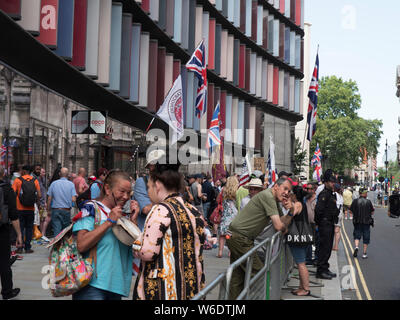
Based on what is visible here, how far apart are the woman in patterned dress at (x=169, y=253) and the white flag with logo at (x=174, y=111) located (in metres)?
6.59

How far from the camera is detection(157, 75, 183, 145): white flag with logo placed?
10695mm

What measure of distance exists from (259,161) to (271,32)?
16.9 metres

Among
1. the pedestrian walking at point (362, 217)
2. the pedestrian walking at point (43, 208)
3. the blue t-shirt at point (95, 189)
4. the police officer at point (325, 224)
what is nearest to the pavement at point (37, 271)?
the pedestrian walking at point (43, 208)

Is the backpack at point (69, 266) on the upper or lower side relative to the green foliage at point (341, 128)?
lower

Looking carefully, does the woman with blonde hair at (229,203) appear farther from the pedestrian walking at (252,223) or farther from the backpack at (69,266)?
the backpack at (69,266)

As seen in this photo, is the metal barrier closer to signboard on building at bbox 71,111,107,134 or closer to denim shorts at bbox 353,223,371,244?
denim shorts at bbox 353,223,371,244

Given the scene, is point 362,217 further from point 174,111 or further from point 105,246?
point 105,246

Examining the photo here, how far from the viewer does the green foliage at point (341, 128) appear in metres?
87.5

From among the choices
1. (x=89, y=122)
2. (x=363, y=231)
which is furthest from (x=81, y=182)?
(x=363, y=231)

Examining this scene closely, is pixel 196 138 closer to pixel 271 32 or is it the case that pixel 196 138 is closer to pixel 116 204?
pixel 271 32

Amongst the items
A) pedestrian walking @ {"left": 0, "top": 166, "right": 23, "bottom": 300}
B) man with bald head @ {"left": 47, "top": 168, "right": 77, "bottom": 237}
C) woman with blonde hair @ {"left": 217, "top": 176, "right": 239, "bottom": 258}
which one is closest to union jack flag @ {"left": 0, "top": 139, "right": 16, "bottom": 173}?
man with bald head @ {"left": 47, "top": 168, "right": 77, "bottom": 237}

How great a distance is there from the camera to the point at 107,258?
406 centimetres

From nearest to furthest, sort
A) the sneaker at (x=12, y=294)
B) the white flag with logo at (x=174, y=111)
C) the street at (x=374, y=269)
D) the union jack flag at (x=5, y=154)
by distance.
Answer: the sneaker at (x=12, y=294)
the street at (x=374, y=269)
the white flag with logo at (x=174, y=111)
the union jack flag at (x=5, y=154)

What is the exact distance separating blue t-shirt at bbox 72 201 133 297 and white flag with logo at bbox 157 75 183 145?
6.55 meters
